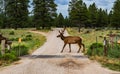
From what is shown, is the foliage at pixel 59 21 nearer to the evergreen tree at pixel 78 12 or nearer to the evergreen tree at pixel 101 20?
the evergreen tree at pixel 101 20

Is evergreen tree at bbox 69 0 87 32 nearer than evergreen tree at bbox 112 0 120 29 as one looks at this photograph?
Yes

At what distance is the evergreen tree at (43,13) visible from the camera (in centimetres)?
9450

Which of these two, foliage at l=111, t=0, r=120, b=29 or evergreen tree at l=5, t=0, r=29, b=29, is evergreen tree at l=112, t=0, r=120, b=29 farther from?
evergreen tree at l=5, t=0, r=29, b=29

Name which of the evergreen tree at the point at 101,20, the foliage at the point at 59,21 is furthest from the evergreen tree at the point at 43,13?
the foliage at the point at 59,21

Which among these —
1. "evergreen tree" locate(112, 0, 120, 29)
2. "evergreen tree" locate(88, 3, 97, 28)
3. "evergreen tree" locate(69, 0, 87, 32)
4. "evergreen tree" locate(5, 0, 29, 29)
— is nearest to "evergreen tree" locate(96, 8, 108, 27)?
"evergreen tree" locate(88, 3, 97, 28)

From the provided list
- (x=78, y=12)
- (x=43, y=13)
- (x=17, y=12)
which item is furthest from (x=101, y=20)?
(x=17, y=12)

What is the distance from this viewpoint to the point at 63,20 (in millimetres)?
162875

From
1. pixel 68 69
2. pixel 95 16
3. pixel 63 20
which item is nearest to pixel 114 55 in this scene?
pixel 68 69

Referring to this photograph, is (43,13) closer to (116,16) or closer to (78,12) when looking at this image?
(78,12)

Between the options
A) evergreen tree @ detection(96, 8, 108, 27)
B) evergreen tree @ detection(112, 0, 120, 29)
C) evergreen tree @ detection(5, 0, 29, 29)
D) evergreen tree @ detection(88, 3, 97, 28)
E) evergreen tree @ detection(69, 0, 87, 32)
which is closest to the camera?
evergreen tree @ detection(5, 0, 29, 29)

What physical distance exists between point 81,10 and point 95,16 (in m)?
22.3

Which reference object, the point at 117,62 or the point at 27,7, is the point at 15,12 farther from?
the point at 117,62

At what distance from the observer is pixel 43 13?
95625 mm

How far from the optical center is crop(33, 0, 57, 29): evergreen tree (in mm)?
94500
